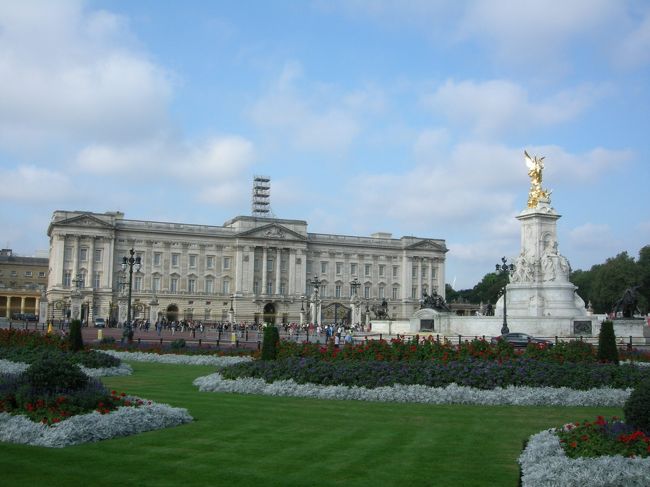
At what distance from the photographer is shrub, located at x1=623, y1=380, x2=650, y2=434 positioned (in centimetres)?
927

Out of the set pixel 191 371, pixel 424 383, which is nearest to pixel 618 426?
pixel 424 383

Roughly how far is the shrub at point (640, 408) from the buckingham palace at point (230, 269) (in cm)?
8172

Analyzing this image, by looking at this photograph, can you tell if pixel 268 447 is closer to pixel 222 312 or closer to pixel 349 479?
pixel 349 479

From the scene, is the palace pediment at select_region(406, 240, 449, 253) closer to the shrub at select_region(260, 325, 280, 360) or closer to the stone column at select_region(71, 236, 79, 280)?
the stone column at select_region(71, 236, 79, 280)

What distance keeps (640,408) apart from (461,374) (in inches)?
336

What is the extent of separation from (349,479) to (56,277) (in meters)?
93.1

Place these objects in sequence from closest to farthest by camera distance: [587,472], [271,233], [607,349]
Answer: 1. [587,472]
2. [607,349]
3. [271,233]

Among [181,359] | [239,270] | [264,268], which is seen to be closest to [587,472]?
[181,359]

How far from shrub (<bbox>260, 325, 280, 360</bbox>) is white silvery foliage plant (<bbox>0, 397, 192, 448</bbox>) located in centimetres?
828

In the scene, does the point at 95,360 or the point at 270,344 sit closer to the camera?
the point at 270,344

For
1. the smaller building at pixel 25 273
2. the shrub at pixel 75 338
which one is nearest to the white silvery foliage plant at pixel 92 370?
the shrub at pixel 75 338

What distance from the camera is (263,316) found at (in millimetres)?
105812

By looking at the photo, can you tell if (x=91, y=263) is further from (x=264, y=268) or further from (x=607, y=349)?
(x=607, y=349)

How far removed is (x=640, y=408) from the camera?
9312mm
